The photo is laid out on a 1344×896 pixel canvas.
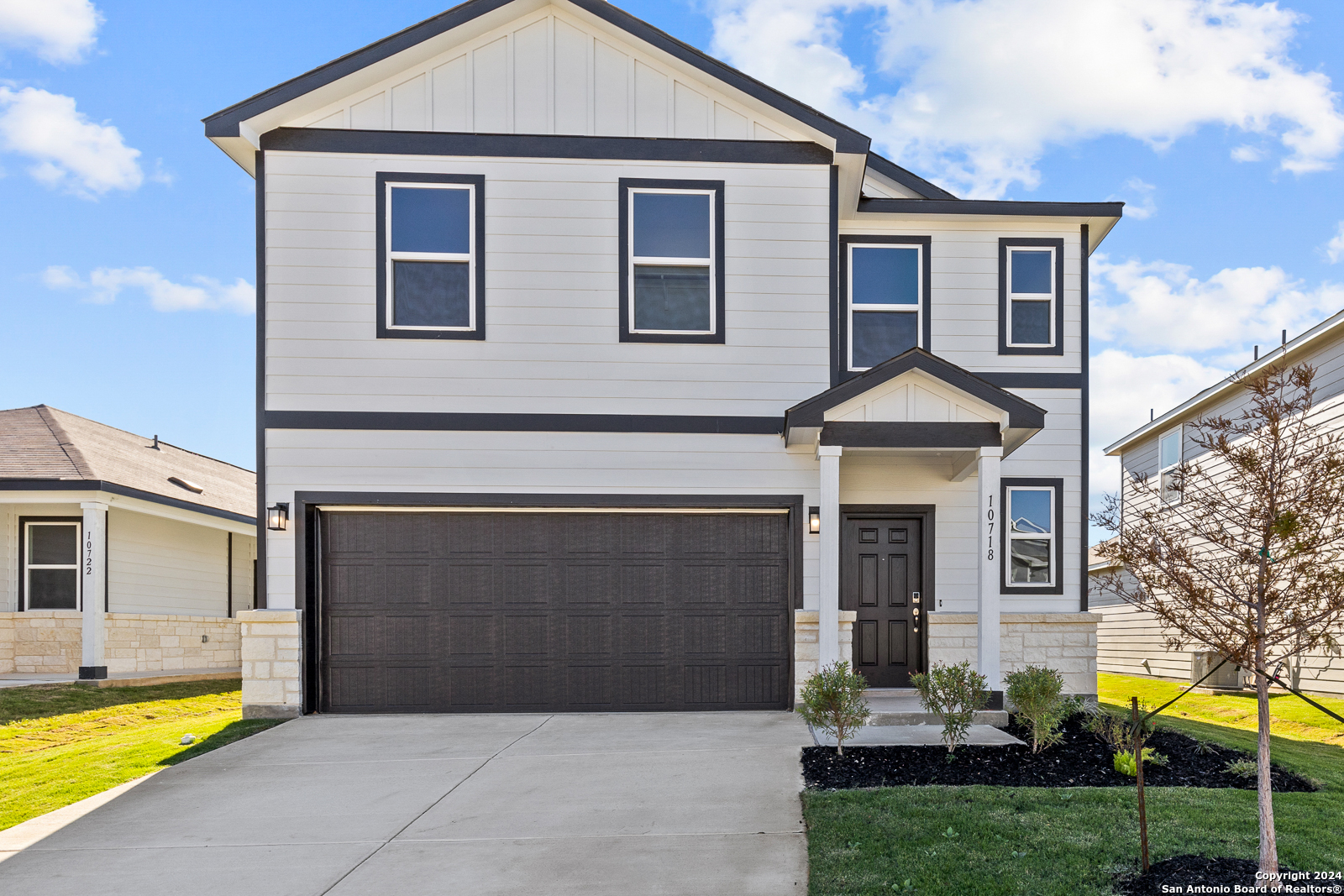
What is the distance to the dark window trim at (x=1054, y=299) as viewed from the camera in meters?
10.6

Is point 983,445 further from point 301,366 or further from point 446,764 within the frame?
point 301,366

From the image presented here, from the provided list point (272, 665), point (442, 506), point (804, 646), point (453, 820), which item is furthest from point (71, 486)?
point (804, 646)

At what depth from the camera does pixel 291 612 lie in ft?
30.1

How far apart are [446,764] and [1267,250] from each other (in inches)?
853

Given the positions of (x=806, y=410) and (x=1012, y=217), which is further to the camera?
(x=1012, y=217)

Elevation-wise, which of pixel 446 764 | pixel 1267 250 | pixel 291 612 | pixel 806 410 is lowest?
pixel 446 764

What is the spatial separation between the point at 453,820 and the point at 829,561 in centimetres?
451

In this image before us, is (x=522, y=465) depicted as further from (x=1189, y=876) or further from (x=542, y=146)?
(x=1189, y=876)

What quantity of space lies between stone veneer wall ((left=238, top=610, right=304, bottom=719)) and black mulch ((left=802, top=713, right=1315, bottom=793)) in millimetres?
5245

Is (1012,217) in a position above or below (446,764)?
above

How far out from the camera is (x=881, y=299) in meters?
10.5

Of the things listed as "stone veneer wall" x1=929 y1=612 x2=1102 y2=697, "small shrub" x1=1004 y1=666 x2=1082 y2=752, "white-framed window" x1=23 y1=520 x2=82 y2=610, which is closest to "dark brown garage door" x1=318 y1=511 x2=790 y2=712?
"stone veneer wall" x1=929 y1=612 x2=1102 y2=697

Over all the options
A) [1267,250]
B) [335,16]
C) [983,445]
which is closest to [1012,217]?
[983,445]

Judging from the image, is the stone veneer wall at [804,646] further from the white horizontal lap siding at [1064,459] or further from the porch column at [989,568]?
the white horizontal lap siding at [1064,459]
